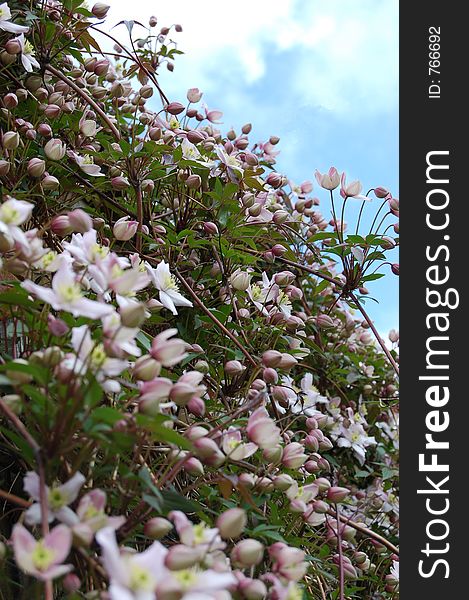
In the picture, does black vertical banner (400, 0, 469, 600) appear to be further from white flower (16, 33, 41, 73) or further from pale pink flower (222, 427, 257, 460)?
white flower (16, 33, 41, 73)

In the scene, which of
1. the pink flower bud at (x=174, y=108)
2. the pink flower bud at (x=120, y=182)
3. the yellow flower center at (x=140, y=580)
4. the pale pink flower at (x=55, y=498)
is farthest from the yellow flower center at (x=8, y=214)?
the pink flower bud at (x=174, y=108)

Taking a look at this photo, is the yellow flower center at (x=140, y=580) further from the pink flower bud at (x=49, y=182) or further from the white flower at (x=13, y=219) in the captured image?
the pink flower bud at (x=49, y=182)

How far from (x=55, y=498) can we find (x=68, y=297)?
0.16 m

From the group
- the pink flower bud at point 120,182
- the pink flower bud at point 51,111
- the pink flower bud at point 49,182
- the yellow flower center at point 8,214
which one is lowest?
the yellow flower center at point 8,214

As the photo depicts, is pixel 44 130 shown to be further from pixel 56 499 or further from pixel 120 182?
pixel 56 499

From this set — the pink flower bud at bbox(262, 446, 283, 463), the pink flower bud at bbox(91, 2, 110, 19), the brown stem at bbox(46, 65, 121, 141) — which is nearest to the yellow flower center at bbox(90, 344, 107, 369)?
the pink flower bud at bbox(262, 446, 283, 463)

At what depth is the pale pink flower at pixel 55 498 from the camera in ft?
1.63

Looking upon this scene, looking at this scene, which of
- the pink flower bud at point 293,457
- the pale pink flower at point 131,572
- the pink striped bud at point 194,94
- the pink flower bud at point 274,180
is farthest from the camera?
the pink striped bud at point 194,94

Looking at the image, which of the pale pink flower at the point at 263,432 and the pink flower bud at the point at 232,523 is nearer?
the pink flower bud at the point at 232,523

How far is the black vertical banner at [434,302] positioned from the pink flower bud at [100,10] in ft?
1.79

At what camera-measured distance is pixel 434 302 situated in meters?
0.99

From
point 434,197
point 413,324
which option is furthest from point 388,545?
point 434,197

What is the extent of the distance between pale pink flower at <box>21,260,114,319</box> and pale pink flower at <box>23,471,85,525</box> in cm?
13

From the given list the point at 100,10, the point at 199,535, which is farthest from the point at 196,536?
the point at 100,10
